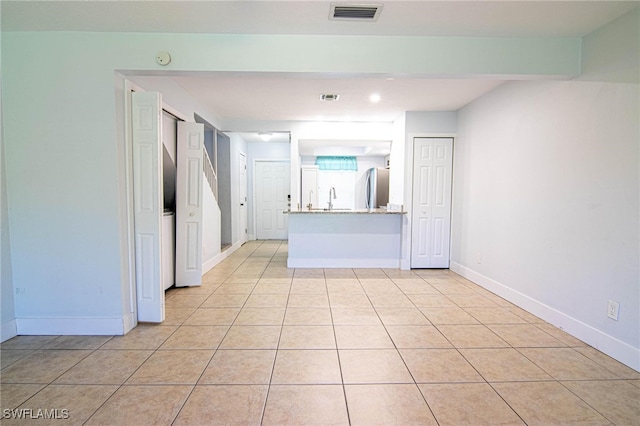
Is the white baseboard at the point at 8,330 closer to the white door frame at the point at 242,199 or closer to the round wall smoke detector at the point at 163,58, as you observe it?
the round wall smoke detector at the point at 163,58

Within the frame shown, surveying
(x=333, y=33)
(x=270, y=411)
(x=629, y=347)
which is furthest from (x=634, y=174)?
(x=270, y=411)

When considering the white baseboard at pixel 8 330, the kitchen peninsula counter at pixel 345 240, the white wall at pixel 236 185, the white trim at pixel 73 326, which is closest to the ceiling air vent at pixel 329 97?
the kitchen peninsula counter at pixel 345 240

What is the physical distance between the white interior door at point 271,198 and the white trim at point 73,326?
4817 millimetres

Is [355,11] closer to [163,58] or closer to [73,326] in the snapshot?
[163,58]

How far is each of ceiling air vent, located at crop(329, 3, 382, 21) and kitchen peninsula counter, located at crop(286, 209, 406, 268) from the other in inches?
111

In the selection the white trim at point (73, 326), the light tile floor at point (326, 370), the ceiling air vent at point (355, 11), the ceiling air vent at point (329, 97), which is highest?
the ceiling air vent at point (329, 97)

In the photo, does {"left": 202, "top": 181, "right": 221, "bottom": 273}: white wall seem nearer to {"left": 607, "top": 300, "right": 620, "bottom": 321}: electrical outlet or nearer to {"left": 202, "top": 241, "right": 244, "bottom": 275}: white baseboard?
{"left": 202, "top": 241, "right": 244, "bottom": 275}: white baseboard

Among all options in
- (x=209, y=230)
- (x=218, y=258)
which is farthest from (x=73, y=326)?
(x=218, y=258)

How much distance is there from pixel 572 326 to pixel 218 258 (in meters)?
4.46

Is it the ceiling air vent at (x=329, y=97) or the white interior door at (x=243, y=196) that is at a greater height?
the ceiling air vent at (x=329, y=97)

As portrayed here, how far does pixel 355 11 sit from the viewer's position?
6.31 feet

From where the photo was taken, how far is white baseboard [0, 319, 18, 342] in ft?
7.27

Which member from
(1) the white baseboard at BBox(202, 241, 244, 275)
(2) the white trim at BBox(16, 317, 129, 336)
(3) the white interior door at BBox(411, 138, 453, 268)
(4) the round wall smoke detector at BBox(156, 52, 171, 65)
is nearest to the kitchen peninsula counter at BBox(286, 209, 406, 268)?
(3) the white interior door at BBox(411, 138, 453, 268)

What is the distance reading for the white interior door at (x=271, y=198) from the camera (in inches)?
276
